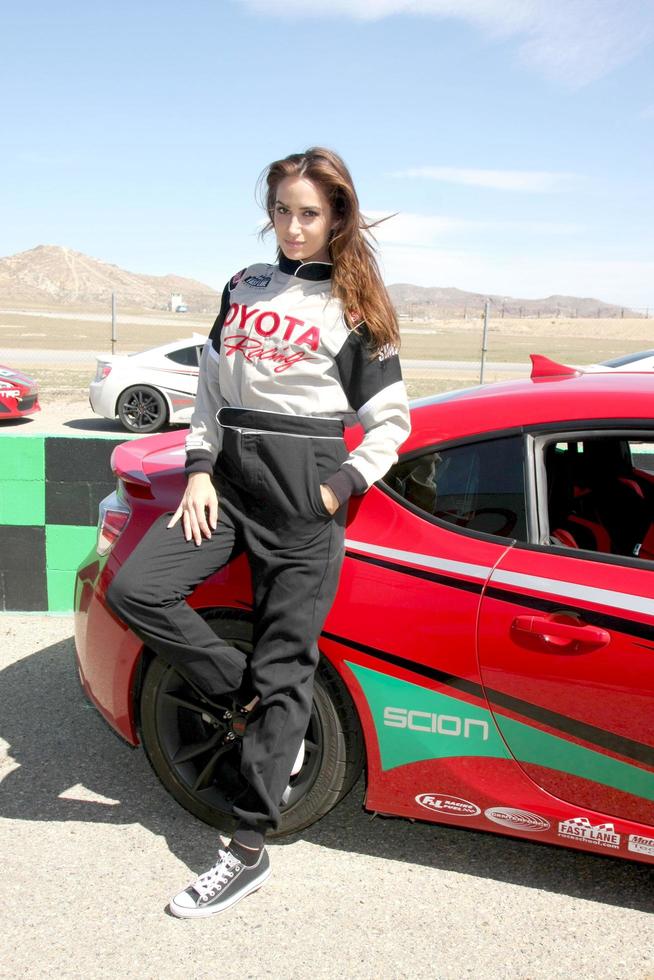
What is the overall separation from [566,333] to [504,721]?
6278cm

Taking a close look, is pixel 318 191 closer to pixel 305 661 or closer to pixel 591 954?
pixel 305 661

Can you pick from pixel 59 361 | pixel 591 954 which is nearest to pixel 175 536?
pixel 591 954

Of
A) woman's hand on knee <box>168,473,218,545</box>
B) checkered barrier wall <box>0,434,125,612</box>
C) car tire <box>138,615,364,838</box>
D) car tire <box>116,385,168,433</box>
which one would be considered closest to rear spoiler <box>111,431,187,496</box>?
woman's hand on knee <box>168,473,218,545</box>

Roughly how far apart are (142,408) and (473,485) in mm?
10509

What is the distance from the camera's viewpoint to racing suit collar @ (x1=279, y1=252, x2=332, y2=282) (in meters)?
2.66

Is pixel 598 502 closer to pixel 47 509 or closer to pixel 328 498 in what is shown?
pixel 328 498

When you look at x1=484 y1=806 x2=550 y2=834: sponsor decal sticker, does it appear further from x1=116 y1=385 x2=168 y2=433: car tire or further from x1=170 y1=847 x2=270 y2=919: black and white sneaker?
x1=116 y1=385 x2=168 y2=433: car tire

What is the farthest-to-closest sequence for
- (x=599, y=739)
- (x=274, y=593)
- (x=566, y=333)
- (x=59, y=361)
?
(x=566, y=333), (x=59, y=361), (x=274, y=593), (x=599, y=739)

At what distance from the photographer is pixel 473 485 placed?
266 cm

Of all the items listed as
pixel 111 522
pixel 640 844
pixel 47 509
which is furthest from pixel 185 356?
pixel 640 844

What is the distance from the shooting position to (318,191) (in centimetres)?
260

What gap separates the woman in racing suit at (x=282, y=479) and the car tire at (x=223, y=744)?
0.14m

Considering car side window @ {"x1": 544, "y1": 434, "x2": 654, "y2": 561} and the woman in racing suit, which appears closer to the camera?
the woman in racing suit

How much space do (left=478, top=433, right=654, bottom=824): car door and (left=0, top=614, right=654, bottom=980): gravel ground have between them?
40 centimetres
